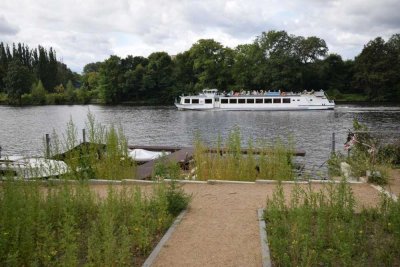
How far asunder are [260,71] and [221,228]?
Result: 74382mm

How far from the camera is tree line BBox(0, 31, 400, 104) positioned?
76.2 meters

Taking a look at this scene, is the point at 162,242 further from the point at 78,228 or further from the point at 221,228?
the point at 78,228

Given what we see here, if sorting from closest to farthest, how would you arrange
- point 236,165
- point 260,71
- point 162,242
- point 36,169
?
1. point 162,242
2. point 36,169
3. point 236,165
4. point 260,71

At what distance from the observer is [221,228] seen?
21.8 feet

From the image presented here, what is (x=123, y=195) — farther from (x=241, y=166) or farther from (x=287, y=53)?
(x=287, y=53)

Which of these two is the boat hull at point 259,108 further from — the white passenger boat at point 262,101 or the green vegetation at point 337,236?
the green vegetation at point 337,236

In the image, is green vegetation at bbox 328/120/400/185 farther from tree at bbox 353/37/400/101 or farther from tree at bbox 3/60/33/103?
tree at bbox 3/60/33/103

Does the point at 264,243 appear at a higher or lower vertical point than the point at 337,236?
lower

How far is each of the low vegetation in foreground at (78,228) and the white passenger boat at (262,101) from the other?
54.9 metres

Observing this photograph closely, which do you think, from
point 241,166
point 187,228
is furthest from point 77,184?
point 241,166

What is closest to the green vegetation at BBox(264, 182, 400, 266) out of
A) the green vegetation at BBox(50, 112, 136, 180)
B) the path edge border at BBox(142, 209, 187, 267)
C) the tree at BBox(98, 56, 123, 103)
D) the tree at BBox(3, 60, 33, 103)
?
the path edge border at BBox(142, 209, 187, 267)

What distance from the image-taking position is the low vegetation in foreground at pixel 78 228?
4.92 meters

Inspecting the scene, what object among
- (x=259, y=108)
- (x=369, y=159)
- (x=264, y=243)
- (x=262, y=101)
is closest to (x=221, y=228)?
(x=264, y=243)

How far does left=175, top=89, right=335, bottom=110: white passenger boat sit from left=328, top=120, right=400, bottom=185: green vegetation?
47.2 meters
